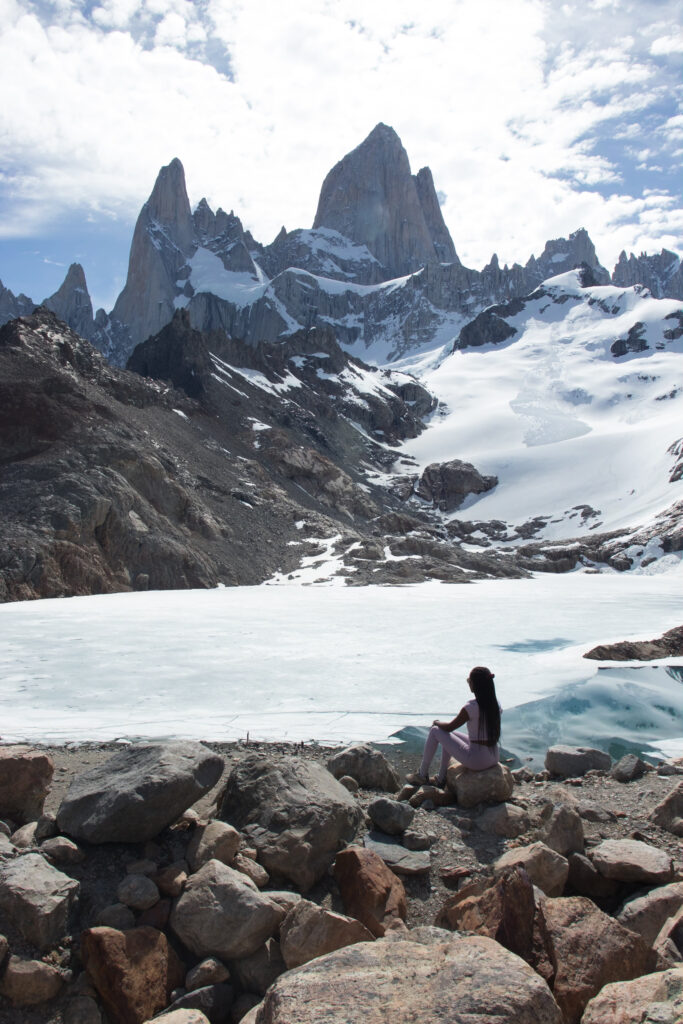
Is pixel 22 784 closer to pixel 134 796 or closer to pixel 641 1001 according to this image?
pixel 134 796

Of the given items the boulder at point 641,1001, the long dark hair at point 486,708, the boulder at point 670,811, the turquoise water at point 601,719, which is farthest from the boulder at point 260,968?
the turquoise water at point 601,719

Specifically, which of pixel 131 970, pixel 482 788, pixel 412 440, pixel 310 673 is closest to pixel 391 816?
pixel 482 788

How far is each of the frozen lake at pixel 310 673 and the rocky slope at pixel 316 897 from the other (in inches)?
123

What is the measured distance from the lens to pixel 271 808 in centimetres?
650

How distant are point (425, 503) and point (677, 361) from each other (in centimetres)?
7440

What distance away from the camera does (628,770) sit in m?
8.83

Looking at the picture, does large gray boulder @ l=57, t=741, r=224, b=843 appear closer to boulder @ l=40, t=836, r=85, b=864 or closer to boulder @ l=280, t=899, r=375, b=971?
boulder @ l=40, t=836, r=85, b=864

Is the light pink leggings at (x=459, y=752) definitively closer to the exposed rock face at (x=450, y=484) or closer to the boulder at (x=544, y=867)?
the boulder at (x=544, y=867)

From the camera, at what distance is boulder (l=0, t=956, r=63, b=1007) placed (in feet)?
15.6

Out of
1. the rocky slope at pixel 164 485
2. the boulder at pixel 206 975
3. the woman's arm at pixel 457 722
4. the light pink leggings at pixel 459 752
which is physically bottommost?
the boulder at pixel 206 975

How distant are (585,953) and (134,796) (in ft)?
12.0

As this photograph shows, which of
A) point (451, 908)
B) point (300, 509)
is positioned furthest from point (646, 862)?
point (300, 509)

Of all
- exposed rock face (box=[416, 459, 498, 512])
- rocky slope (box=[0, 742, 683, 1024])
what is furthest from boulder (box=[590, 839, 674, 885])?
exposed rock face (box=[416, 459, 498, 512])

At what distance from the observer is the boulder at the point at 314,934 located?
5.00 m
